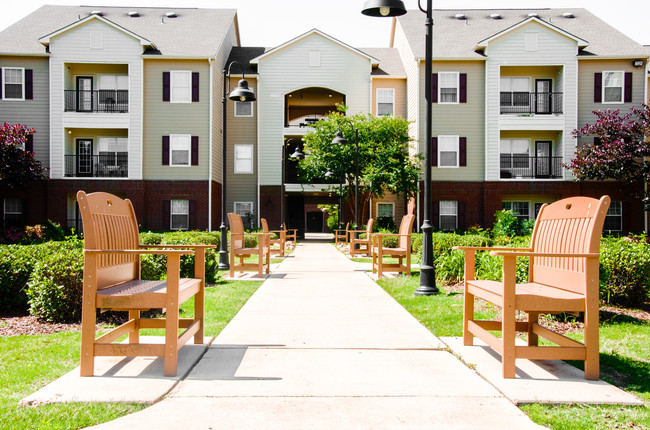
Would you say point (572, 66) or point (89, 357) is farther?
point (572, 66)

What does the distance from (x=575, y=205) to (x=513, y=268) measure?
1.00m

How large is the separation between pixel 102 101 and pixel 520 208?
76.4 feet

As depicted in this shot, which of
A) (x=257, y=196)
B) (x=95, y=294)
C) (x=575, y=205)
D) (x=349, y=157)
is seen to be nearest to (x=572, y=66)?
(x=349, y=157)

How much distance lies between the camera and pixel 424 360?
16.4 feet

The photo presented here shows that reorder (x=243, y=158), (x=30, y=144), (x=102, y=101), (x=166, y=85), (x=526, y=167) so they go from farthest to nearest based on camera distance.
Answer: (x=243, y=158)
(x=526, y=167)
(x=102, y=101)
(x=166, y=85)
(x=30, y=144)

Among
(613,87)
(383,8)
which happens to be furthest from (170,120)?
(613,87)

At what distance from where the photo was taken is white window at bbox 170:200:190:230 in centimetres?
2855

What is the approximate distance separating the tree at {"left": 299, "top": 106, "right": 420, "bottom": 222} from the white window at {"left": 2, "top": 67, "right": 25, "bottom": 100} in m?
14.8

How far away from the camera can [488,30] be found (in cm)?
3052

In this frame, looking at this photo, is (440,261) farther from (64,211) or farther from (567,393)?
(64,211)

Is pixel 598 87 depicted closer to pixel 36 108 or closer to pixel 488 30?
pixel 488 30

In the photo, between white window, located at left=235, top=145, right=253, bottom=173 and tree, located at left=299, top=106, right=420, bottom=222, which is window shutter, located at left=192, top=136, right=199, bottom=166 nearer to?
white window, located at left=235, top=145, right=253, bottom=173

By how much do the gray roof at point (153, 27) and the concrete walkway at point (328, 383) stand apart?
2421cm

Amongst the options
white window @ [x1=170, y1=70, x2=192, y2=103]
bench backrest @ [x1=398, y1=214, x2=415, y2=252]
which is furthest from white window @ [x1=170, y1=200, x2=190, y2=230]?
bench backrest @ [x1=398, y1=214, x2=415, y2=252]
